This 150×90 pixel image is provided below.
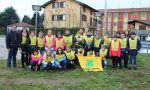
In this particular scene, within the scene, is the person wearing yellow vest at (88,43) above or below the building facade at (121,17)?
below

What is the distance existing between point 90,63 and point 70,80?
3.41m

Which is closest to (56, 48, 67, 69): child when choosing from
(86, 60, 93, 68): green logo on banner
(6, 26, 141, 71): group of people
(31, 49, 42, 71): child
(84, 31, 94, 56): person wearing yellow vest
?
(6, 26, 141, 71): group of people

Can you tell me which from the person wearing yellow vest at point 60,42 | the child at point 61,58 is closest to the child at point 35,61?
the child at point 61,58

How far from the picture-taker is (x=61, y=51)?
49.3ft

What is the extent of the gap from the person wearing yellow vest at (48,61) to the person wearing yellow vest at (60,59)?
0.92 feet

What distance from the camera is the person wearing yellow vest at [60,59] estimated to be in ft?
48.6

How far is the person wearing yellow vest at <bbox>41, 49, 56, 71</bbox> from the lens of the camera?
47.6 feet

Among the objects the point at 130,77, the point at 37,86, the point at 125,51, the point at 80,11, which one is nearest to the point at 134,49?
the point at 125,51

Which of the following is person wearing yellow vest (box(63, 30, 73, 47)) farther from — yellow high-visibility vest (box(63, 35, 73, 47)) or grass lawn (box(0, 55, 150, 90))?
grass lawn (box(0, 55, 150, 90))

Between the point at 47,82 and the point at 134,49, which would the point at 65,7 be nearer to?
the point at 134,49

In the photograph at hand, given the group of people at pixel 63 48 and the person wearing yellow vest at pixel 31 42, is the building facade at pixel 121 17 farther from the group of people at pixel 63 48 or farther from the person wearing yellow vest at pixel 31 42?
the person wearing yellow vest at pixel 31 42

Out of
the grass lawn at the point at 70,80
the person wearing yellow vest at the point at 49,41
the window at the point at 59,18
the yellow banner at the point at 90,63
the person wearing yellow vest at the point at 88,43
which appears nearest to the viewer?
the grass lawn at the point at 70,80

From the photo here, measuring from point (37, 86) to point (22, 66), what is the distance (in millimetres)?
5124

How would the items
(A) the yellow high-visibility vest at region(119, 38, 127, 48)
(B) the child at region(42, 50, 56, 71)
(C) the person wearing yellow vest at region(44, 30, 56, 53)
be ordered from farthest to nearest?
(A) the yellow high-visibility vest at region(119, 38, 127, 48), (C) the person wearing yellow vest at region(44, 30, 56, 53), (B) the child at region(42, 50, 56, 71)
